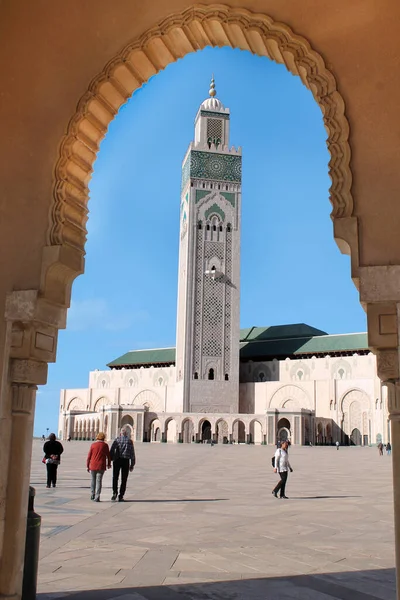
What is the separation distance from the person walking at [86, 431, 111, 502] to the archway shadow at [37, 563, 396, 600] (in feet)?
12.1

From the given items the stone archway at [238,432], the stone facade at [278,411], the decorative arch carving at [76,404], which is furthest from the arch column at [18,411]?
the decorative arch carving at [76,404]

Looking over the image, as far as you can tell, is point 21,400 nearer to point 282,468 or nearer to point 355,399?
point 282,468

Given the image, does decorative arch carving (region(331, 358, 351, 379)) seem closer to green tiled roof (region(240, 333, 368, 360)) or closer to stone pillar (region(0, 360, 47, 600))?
green tiled roof (region(240, 333, 368, 360))

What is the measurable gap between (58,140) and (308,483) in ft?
27.0

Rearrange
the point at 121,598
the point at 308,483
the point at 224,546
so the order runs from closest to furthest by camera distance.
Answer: the point at 121,598 < the point at 224,546 < the point at 308,483

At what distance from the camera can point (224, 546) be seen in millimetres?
4684

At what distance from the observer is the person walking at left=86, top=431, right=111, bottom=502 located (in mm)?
7356

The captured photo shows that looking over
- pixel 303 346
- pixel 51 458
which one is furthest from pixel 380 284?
pixel 303 346

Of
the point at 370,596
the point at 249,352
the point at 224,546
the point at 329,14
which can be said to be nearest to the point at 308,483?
the point at 224,546

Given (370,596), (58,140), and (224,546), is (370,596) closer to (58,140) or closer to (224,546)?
(224,546)

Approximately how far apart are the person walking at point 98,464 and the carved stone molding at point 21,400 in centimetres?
438

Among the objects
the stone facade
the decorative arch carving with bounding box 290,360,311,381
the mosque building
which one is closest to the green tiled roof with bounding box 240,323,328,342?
the mosque building

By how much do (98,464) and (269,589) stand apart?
169 inches

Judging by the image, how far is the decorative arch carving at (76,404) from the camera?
47.5m
